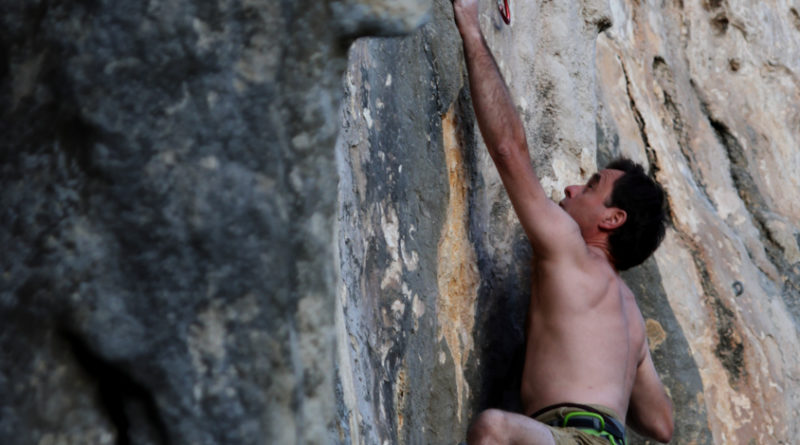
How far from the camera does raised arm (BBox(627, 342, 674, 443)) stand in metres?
3.34

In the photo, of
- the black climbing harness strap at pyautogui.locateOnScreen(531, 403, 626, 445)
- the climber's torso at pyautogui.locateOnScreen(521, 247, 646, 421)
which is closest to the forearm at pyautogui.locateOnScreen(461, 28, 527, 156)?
the climber's torso at pyautogui.locateOnScreen(521, 247, 646, 421)

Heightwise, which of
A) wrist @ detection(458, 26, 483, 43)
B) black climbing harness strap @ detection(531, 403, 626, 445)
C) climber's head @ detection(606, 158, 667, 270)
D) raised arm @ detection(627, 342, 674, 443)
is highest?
wrist @ detection(458, 26, 483, 43)

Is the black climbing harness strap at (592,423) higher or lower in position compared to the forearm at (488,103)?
lower

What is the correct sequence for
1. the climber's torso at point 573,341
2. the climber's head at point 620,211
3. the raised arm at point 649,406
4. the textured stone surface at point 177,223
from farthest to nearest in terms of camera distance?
the raised arm at point 649,406
the climber's head at point 620,211
the climber's torso at point 573,341
the textured stone surface at point 177,223

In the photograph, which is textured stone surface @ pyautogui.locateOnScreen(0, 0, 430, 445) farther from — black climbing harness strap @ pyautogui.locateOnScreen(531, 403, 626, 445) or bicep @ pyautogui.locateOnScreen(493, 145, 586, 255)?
black climbing harness strap @ pyautogui.locateOnScreen(531, 403, 626, 445)

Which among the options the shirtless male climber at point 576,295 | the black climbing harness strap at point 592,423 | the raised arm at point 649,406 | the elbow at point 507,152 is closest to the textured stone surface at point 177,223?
the shirtless male climber at point 576,295

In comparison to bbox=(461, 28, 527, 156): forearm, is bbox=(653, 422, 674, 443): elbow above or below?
below

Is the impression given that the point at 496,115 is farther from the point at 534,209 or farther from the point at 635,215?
the point at 635,215

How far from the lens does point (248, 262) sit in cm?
98

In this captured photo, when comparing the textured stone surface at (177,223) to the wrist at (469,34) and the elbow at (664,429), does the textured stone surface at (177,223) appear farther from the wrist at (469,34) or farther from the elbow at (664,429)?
the elbow at (664,429)

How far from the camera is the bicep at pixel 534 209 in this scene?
2.73 m

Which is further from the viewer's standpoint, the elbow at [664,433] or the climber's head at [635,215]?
the elbow at [664,433]

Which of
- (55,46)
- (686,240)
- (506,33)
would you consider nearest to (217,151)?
(55,46)

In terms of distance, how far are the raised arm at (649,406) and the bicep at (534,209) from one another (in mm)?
664
